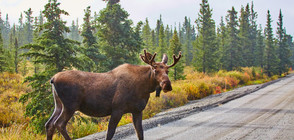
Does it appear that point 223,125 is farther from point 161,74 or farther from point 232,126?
point 161,74

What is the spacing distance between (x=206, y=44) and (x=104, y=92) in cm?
2850

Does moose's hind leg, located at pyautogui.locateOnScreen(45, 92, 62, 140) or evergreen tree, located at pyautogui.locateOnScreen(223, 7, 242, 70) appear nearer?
moose's hind leg, located at pyautogui.locateOnScreen(45, 92, 62, 140)

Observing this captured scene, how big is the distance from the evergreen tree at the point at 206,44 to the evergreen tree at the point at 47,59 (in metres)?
24.0

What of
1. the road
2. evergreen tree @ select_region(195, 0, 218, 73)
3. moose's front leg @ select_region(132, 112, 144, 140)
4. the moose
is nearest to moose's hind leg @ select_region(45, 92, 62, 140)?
the moose

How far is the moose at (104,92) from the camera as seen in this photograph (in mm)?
3586

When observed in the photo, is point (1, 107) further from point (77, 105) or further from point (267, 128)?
point (267, 128)

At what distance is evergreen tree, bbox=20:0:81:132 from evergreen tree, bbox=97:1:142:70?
8185 mm

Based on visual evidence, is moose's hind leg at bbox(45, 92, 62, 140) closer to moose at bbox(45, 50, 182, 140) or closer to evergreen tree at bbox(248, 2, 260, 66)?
moose at bbox(45, 50, 182, 140)

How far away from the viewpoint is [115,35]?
17562 millimetres

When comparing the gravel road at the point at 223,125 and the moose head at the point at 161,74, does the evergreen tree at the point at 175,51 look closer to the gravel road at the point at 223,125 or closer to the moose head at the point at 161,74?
the gravel road at the point at 223,125

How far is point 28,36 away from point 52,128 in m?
77.0

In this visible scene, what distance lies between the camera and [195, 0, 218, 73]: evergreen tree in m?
29.9

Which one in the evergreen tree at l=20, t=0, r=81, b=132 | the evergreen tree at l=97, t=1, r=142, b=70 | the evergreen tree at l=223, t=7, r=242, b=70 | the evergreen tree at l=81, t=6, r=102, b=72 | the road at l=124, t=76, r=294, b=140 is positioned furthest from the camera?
the evergreen tree at l=223, t=7, r=242, b=70

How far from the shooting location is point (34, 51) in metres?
8.28
